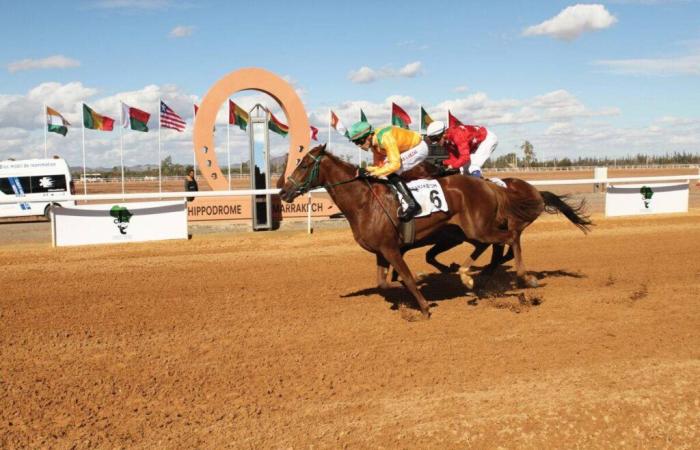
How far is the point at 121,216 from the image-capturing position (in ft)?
43.7

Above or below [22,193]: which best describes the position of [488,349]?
below

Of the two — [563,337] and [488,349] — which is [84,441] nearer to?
[488,349]

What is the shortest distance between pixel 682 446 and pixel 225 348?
148 inches

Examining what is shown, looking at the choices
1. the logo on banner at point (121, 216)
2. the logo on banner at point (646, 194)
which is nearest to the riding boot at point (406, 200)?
the logo on banner at point (121, 216)

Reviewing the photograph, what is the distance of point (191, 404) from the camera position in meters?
4.44

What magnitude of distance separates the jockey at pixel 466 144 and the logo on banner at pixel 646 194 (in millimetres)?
9836

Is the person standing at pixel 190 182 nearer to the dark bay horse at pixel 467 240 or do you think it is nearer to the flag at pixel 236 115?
the flag at pixel 236 115

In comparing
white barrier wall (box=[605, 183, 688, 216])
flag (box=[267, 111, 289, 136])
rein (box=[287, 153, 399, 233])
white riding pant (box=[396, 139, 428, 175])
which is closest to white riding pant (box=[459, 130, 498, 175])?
white riding pant (box=[396, 139, 428, 175])

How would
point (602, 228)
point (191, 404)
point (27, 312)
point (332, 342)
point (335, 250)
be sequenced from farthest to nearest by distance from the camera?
1. point (602, 228)
2. point (335, 250)
3. point (27, 312)
4. point (332, 342)
5. point (191, 404)

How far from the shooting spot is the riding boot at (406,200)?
700cm

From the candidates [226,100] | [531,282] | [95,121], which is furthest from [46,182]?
[531,282]

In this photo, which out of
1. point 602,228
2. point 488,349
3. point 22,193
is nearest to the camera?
point 488,349

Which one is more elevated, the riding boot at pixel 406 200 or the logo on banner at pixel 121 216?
the riding boot at pixel 406 200

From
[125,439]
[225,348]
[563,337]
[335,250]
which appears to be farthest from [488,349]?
[335,250]
